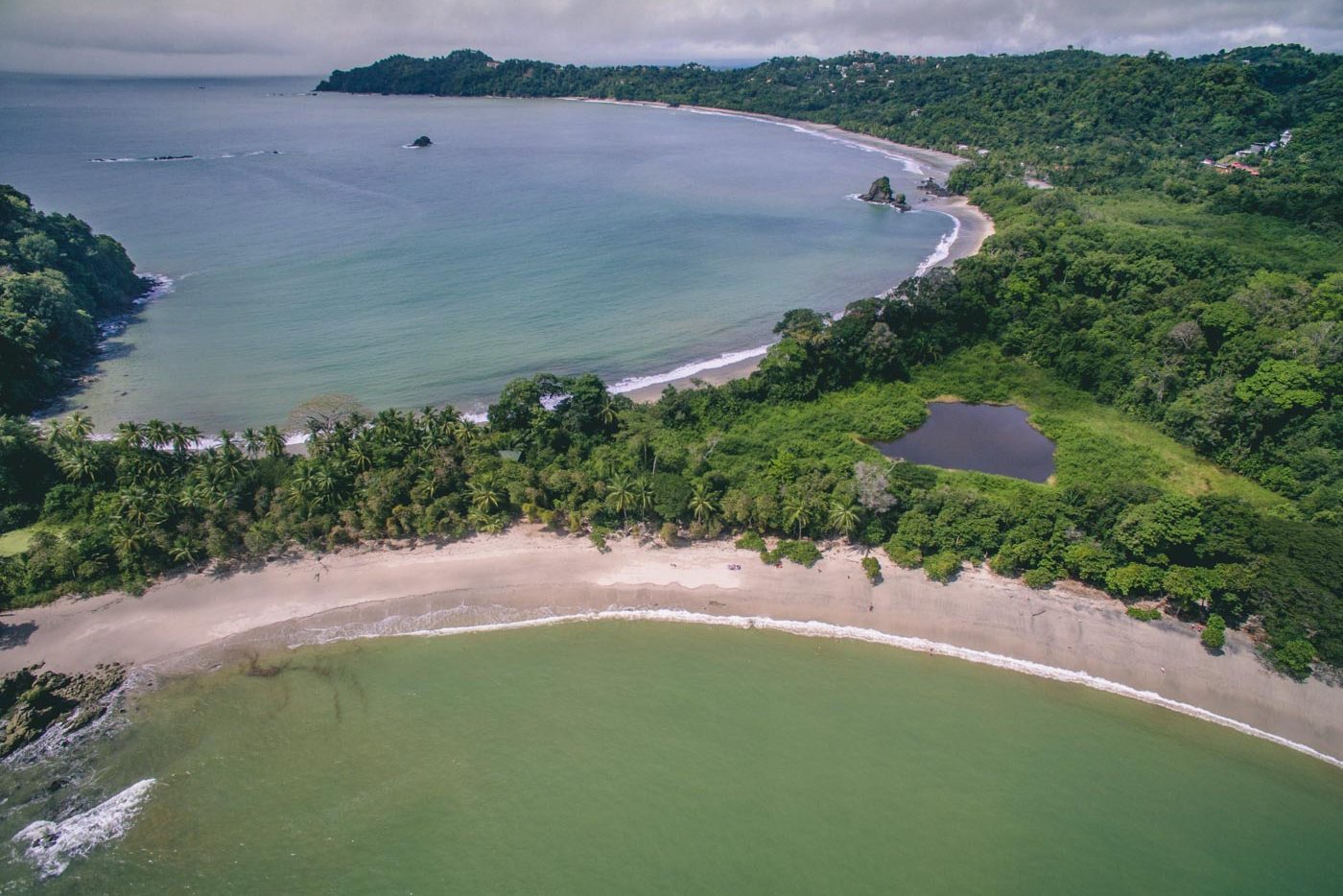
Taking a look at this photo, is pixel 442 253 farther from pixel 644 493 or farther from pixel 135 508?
pixel 644 493

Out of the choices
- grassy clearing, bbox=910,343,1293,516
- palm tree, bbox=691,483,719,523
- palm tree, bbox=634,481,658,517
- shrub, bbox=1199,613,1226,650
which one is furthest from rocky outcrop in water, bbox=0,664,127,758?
shrub, bbox=1199,613,1226,650

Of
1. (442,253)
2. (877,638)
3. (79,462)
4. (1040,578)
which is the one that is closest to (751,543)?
(877,638)

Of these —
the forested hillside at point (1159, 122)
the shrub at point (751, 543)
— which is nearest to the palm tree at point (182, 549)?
the shrub at point (751, 543)

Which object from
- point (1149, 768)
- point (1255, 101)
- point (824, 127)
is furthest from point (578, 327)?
point (824, 127)

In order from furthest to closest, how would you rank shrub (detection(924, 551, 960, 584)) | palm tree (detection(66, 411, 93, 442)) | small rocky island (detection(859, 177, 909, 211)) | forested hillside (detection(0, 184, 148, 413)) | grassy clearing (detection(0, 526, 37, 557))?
small rocky island (detection(859, 177, 909, 211)) < forested hillside (detection(0, 184, 148, 413)) < palm tree (detection(66, 411, 93, 442)) < grassy clearing (detection(0, 526, 37, 557)) < shrub (detection(924, 551, 960, 584))

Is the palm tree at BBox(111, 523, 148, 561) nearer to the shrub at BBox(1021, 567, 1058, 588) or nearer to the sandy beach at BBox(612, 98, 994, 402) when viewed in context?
the sandy beach at BBox(612, 98, 994, 402)

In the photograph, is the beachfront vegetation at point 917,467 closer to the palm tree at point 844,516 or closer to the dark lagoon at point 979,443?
the palm tree at point 844,516
